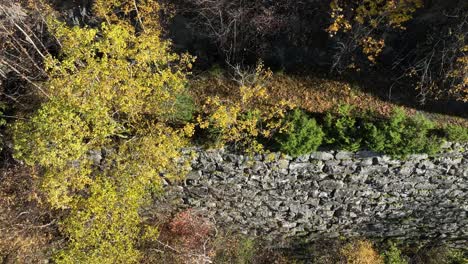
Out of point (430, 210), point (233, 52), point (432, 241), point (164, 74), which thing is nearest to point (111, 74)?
point (164, 74)

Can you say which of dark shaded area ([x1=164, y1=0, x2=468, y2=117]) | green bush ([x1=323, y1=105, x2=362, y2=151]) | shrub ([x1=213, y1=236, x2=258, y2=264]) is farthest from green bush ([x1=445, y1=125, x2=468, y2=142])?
shrub ([x1=213, y1=236, x2=258, y2=264])

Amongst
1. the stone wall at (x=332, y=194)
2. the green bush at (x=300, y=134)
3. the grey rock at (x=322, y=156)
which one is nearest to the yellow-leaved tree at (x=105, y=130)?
the stone wall at (x=332, y=194)

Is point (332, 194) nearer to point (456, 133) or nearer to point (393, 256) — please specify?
point (456, 133)

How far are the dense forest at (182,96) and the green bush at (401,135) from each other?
5 cm

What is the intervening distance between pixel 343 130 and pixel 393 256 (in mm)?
8626

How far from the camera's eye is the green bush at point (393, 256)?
18.5 meters

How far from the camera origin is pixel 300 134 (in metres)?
13.6

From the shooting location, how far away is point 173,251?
17.5m

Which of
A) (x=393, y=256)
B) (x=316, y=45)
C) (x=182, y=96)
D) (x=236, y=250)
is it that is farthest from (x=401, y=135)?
(x=236, y=250)

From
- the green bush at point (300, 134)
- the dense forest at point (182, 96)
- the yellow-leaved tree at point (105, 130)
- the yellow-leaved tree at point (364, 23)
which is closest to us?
the yellow-leaved tree at point (105, 130)

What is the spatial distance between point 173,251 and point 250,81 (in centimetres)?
850

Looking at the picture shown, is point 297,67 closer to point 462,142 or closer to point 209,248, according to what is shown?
point 462,142

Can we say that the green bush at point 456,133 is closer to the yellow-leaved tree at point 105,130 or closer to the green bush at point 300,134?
the green bush at point 300,134

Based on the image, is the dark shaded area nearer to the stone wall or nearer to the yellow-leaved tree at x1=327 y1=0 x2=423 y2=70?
the yellow-leaved tree at x1=327 y1=0 x2=423 y2=70
